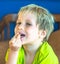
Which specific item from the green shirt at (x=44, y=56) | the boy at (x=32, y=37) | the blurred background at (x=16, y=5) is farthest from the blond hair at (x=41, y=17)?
the blurred background at (x=16, y=5)

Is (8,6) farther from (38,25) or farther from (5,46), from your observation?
(38,25)

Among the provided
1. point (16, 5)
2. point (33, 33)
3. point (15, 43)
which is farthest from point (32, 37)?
point (16, 5)

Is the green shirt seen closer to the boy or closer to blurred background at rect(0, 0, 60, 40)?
the boy

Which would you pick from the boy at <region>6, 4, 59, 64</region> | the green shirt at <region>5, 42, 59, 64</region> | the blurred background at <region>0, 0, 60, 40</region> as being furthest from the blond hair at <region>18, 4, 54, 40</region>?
the blurred background at <region>0, 0, 60, 40</region>

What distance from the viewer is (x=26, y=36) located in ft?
3.15

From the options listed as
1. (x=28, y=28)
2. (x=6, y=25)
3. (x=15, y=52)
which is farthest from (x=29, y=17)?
(x=6, y=25)

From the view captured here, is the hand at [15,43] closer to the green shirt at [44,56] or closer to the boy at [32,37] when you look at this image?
the boy at [32,37]

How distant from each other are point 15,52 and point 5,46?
1.95ft

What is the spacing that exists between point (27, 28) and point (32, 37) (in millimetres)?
57

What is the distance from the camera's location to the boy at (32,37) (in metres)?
0.95

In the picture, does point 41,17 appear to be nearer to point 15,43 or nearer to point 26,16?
point 26,16

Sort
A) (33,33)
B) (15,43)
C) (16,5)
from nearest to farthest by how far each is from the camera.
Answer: (15,43)
(33,33)
(16,5)

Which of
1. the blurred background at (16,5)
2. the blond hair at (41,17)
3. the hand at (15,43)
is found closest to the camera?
the hand at (15,43)

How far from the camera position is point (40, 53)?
3.62 ft
